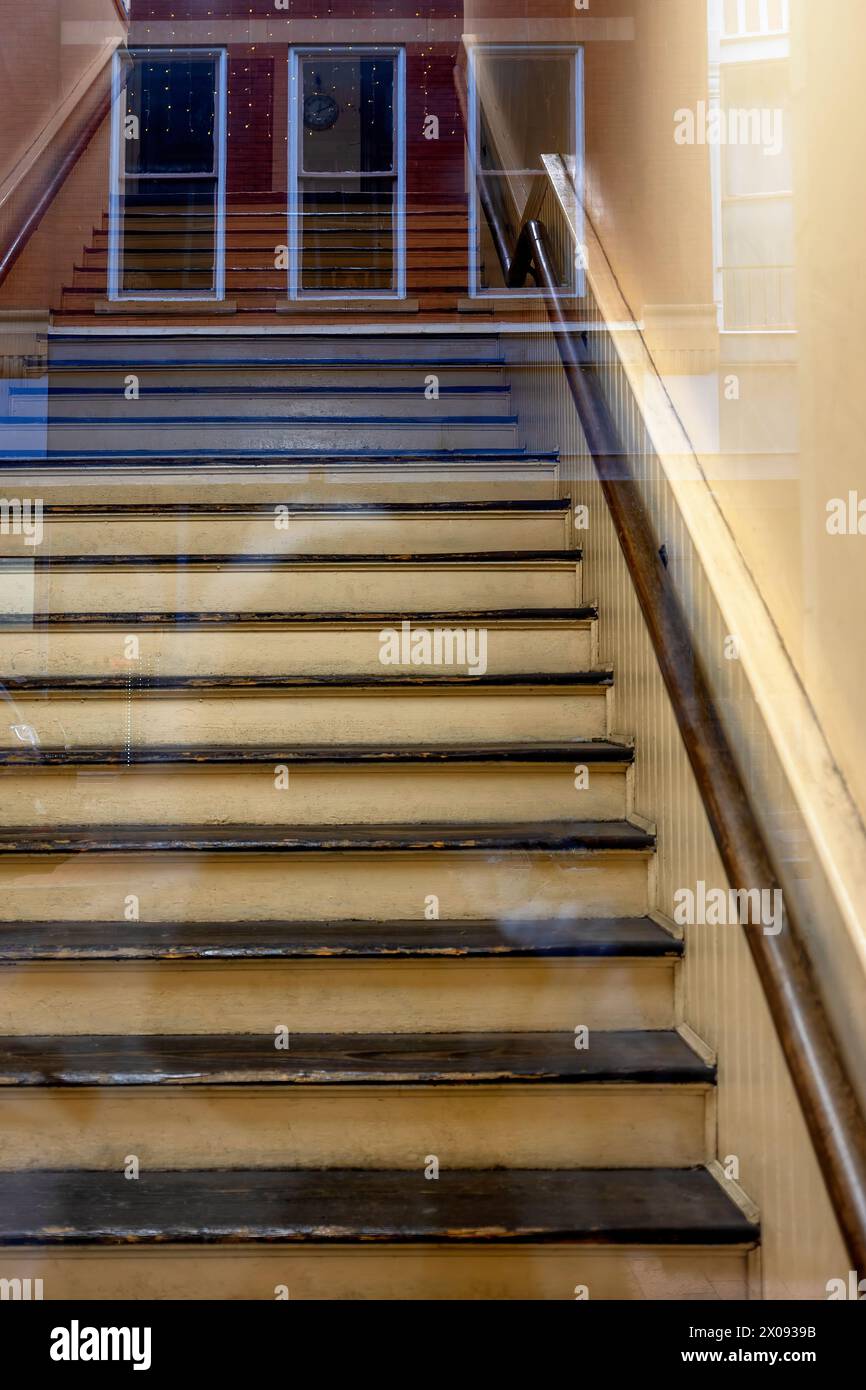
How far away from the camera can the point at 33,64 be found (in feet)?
13.3

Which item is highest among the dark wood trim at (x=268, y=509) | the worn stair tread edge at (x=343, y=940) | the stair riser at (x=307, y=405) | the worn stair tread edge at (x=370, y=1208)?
the stair riser at (x=307, y=405)

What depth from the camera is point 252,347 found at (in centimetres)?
389

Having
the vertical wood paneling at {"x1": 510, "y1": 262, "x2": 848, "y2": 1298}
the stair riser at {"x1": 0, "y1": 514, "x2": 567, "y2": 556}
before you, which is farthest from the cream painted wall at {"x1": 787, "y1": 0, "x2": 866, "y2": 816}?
the stair riser at {"x1": 0, "y1": 514, "x2": 567, "y2": 556}

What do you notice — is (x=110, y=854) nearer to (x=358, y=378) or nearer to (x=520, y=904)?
(x=520, y=904)

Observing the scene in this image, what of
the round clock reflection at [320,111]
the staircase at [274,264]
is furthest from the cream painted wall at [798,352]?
the round clock reflection at [320,111]

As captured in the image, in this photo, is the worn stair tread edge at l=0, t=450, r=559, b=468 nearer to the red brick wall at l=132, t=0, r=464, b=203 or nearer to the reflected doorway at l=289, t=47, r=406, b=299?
the reflected doorway at l=289, t=47, r=406, b=299

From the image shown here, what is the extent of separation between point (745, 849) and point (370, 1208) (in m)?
0.69

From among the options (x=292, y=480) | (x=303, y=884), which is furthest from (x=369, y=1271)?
(x=292, y=480)

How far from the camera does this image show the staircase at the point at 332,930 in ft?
4.44

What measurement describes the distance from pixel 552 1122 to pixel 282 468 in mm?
1899

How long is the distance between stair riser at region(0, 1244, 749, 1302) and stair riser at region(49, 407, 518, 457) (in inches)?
100.0

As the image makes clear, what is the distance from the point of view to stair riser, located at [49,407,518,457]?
3.40 metres

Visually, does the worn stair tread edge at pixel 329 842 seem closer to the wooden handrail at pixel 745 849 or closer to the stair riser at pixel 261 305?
the wooden handrail at pixel 745 849

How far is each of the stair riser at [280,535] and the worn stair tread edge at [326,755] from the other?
68 centimetres
